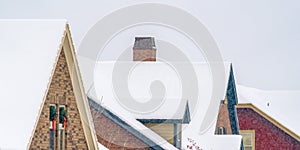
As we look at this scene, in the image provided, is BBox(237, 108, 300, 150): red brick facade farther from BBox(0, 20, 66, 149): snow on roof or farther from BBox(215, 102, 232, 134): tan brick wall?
BBox(0, 20, 66, 149): snow on roof

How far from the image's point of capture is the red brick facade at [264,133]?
1494 inches

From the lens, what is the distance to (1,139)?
14062 mm

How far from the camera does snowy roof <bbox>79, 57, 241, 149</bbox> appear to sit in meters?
24.7

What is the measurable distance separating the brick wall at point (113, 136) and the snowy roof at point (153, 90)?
0.32 m

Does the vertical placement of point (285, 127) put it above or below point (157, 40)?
below

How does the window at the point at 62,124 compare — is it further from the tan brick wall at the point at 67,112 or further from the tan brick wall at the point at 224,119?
the tan brick wall at the point at 224,119

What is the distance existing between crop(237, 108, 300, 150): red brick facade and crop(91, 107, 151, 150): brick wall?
14929 mm

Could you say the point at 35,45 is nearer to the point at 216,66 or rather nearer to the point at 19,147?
the point at 19,147

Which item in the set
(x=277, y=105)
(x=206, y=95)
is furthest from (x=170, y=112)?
(x=277, y=105)

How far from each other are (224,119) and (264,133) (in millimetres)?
5929

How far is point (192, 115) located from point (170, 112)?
126 inches

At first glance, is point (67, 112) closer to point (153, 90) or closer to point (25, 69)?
point (25, 69)

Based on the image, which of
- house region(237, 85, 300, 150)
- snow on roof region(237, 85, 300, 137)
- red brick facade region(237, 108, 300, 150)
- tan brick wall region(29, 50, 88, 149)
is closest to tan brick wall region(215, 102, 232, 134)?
house region(237, 85, 300, 150)

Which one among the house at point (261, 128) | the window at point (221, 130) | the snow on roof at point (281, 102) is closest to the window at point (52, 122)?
the window at point (221, 130)
